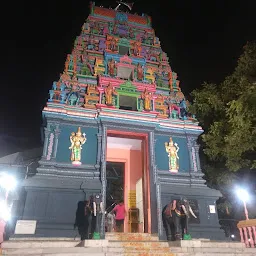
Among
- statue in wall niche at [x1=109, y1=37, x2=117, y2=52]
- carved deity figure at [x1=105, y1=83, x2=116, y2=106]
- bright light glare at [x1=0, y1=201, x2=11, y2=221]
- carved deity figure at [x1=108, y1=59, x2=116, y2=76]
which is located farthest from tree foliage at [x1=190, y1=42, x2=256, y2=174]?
bright light glare at [x1=0, y1=201, x2=11, y2=221]

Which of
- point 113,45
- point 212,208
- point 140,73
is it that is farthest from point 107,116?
point 212,208

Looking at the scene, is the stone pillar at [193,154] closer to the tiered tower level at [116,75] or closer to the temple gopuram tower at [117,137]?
the temple gopuram tower at [117,137]

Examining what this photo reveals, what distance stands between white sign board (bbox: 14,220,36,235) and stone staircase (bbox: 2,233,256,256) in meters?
1.33

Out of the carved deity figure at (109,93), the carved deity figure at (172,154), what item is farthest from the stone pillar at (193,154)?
the carved deity figure at (109,93)

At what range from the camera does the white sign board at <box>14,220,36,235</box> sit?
854 centimetres

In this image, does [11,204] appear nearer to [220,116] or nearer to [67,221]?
[67,221]

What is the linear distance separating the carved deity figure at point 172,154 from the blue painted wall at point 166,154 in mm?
149

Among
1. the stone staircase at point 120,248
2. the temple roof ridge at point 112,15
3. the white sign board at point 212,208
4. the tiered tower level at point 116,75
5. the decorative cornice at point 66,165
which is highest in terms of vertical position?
the temple roof ridge at point 112,15

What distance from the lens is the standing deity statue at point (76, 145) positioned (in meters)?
10.6

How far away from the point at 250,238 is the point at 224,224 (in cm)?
563

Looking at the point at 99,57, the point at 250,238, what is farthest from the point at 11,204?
the point at 250,238

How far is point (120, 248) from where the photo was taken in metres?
7.21

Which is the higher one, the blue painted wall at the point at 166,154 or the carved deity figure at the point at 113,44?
the carved deity figure at the point at 113,44

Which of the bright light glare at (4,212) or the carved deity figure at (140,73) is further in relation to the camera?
the carved deity figure at (140,73)
